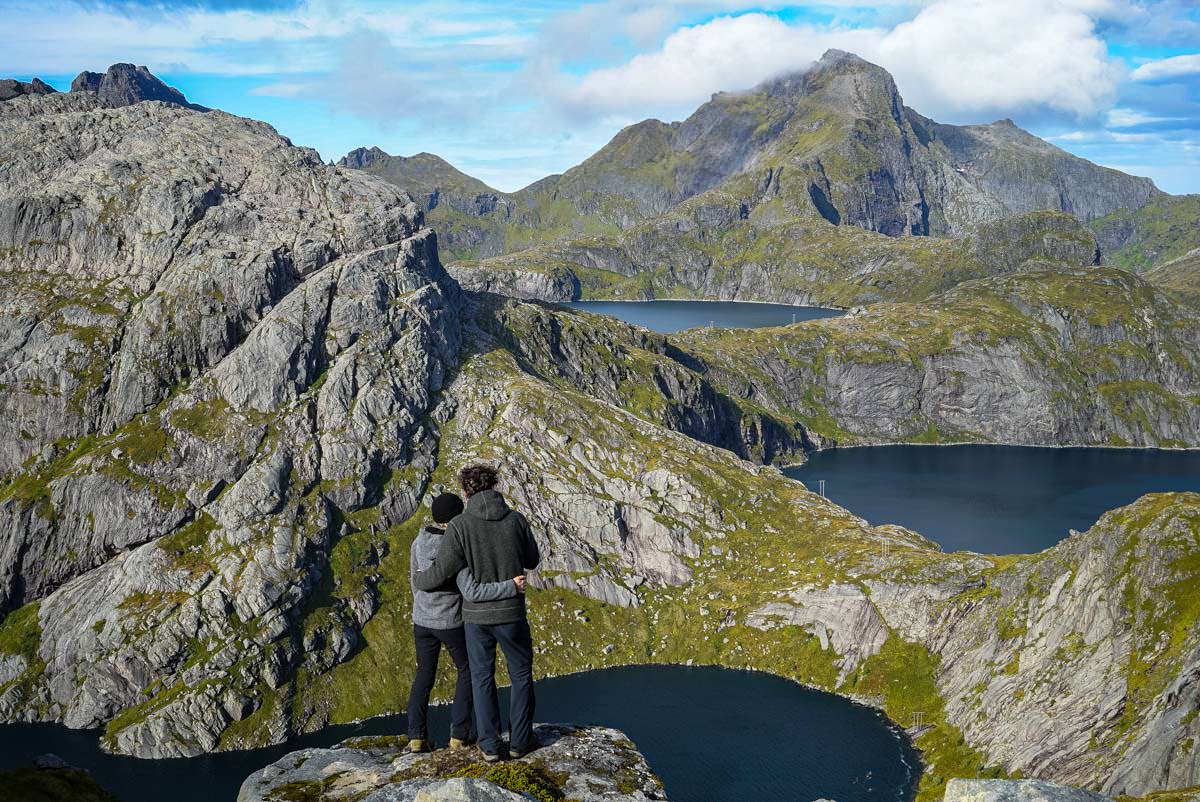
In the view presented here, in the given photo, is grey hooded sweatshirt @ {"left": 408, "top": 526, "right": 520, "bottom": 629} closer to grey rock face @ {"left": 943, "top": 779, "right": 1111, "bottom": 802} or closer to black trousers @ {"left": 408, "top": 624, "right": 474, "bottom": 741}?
black trousers @ {"left": 408, "top": 624, "right": 474, "bottom": 741}

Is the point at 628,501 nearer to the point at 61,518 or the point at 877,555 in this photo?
the point at 877,555

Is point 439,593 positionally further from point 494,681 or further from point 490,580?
point 494,681

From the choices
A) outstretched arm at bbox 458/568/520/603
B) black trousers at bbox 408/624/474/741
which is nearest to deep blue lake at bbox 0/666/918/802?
black trousers at bbox 408/624/474/741

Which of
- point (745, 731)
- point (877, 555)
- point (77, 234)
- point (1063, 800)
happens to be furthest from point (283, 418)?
point (1063, 800)

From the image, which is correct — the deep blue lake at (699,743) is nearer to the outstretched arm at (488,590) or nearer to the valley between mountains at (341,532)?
the valley between mountains at (341,532)

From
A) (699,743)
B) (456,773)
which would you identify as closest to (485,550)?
(456,773)

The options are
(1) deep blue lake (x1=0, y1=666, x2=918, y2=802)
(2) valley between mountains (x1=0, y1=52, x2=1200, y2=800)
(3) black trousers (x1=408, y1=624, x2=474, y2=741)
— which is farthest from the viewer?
(2) valley between mountains (x1=0, y1=52, x2=1200, y2=800)

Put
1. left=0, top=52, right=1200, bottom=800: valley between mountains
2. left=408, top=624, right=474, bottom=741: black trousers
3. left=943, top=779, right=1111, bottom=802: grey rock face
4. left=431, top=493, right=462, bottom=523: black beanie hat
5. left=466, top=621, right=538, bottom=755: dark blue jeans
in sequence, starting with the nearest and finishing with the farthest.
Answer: left=943, top=779, right=1111, bottom=802: grey rock face < left=466, top=621, right=538, bottom=755: dark blue jeans < left=408, top=624, right=474, bottom=741: black trousers < left=431, top=493, right=462, bottom=523: black beanie hat < left=0, top=52, right=1200, bottom=800: valley between mountains
